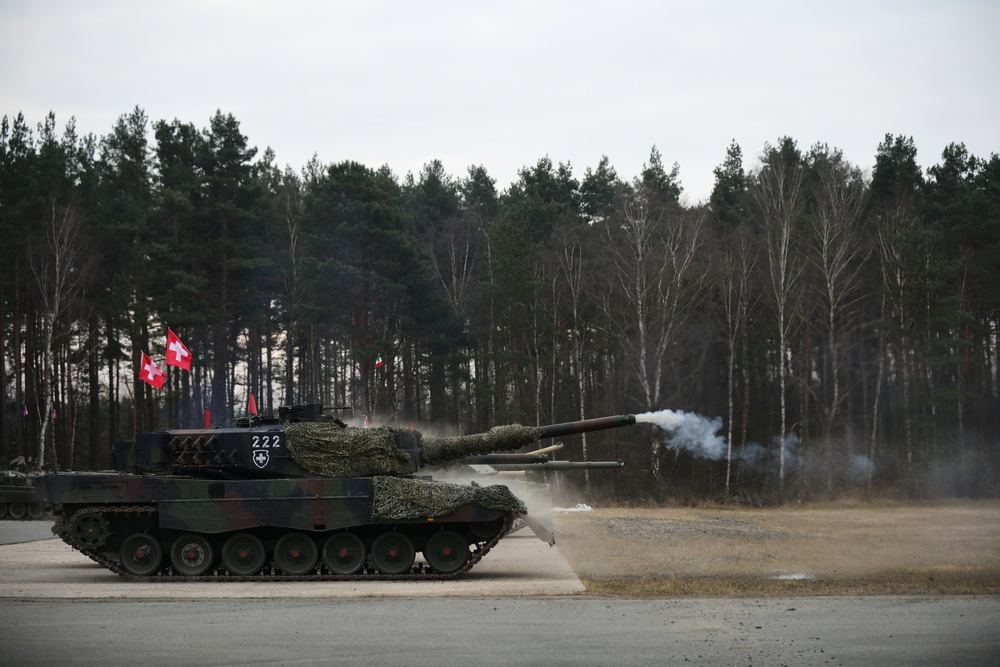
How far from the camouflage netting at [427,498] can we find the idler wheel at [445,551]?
63 cm

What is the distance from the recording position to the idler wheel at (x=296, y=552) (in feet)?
55.2

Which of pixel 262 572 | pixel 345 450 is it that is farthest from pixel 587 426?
pixel 262 572

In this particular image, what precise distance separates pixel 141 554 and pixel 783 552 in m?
10.8

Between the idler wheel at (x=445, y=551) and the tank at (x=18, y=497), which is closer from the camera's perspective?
the idler wheel at (x=445, y=551)

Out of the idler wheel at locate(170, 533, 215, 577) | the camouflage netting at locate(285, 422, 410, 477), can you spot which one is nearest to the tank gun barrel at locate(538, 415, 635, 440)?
the camouflage netting at locate(285, 422, 410, 477)

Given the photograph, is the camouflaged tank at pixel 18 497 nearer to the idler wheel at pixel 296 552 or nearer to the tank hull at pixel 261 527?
the tank hull at pixel 261 527

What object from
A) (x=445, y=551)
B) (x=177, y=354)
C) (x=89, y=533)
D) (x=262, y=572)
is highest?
(x=177, y=354)

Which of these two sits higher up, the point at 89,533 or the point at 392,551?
the point at 89,533

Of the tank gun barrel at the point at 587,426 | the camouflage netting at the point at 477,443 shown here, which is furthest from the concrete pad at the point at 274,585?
the tank gun barrel at the point at 587,426

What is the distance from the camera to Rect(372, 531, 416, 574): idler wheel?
16.7m

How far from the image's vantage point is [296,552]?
55.2 feet

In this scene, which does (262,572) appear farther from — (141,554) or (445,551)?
(445,551)

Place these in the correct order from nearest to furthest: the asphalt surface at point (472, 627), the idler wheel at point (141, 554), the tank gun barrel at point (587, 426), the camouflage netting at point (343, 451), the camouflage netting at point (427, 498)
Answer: the asphalt surface at point (472, 627) → the camouflage netting at point (427, 498) → the idler wheel at point (141, 554) → the camouflage netting at point (343, 451) → the tank gun barrel at point (587, 426)

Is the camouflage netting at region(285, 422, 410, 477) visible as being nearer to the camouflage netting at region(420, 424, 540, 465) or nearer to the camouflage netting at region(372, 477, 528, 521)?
the camouflage netting at region(372, 477, 528, 521)
